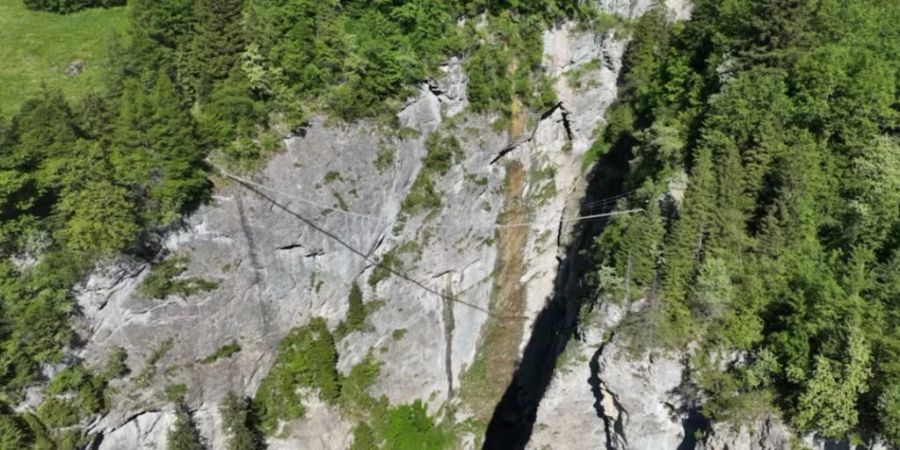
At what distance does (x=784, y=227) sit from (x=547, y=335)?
19.5 m

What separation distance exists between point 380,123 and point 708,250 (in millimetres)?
17531

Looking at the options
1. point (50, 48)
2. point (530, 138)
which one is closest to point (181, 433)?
point (50, 48)

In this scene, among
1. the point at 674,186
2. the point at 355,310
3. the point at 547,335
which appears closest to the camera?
the point at 674,186

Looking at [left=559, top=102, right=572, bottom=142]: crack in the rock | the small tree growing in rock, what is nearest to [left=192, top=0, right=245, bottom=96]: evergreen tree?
the small tree growing in rock

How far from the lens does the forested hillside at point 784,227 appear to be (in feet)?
64.1

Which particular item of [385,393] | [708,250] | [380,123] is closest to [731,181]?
[708,250]

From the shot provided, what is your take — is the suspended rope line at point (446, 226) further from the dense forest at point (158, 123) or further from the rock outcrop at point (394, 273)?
the dense forest at point (158, 123)

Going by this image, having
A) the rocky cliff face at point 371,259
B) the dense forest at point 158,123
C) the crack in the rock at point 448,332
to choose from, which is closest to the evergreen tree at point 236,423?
the dense forest at point 158,123

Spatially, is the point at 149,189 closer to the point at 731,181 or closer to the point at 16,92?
the point at 16,92

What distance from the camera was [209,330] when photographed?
27.9 m

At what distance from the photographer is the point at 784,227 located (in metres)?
22.9

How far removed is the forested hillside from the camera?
19.5 meters

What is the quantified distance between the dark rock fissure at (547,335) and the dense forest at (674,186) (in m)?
7.84

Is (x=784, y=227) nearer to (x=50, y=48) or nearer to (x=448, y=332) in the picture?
(x=448, y=332)
